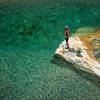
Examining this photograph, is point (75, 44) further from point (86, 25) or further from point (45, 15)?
point (45, 15)

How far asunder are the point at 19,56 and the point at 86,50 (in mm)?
7434

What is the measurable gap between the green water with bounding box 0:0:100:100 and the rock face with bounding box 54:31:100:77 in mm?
691

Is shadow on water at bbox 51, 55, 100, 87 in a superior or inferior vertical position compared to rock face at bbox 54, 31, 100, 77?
inferior

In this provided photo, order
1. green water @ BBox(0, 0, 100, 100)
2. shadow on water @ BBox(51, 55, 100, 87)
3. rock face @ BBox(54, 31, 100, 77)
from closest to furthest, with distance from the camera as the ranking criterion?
green water @ BBox(0, 0, 100, 100), shadow on water @ BBox(51, 55, 100, 87), rock face @ BBox(54, 31, 100, 77)

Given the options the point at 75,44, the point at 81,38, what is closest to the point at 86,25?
the point at 81,38

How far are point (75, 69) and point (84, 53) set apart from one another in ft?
7.55

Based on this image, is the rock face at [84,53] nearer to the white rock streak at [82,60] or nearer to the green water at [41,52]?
the white rock streak at [82,60]

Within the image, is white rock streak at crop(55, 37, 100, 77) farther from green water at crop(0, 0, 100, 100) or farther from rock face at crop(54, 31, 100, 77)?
green water at crop(0, 0, 100, 100)

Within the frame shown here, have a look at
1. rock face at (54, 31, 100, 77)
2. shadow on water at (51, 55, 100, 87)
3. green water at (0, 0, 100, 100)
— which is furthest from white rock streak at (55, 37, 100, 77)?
green water at (0, 0, 100, 100)

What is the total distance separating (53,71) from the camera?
1631cm

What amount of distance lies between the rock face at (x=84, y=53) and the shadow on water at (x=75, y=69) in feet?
0.89

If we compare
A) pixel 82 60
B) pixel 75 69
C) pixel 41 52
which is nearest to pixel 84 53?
pixel 82 60

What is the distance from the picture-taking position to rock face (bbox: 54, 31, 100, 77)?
1564cm

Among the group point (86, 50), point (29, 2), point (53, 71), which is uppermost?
point (29, 2)
